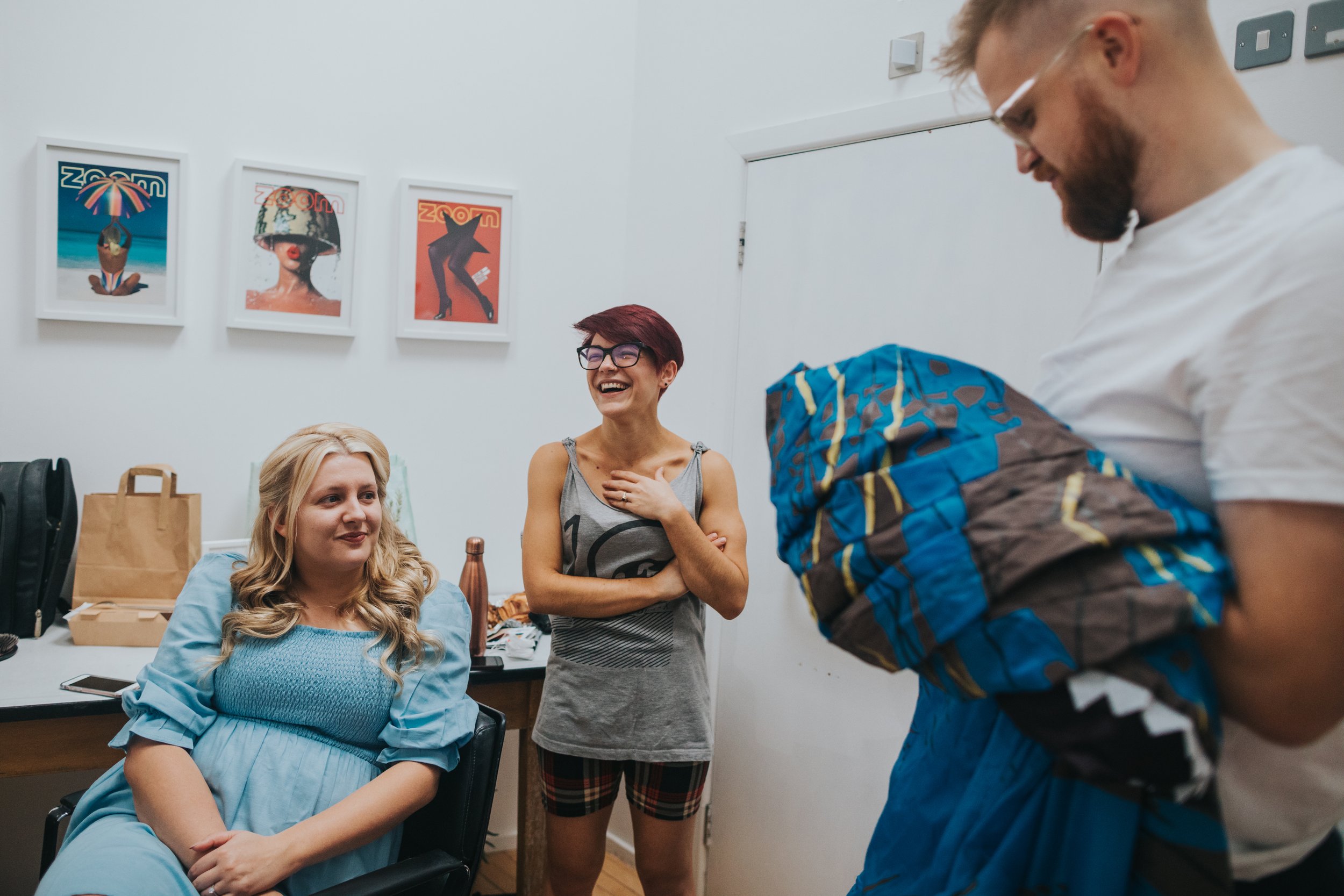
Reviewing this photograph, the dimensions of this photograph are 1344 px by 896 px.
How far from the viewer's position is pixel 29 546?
2412mm

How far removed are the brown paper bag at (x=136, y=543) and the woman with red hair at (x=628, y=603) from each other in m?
1.08

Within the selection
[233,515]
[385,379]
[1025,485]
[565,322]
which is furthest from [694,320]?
[1025,485]

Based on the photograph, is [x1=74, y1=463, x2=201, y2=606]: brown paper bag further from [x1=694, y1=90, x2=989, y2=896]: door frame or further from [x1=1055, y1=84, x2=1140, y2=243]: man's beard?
[x1=1055, y1=84, x2=1140, y2=243]: man's beard

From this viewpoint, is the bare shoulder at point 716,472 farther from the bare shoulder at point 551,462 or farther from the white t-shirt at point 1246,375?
the white t-shirt at point 1246,375

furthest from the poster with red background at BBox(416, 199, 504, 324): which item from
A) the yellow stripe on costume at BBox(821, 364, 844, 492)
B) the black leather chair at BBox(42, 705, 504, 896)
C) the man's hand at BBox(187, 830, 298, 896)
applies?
the yellow stripe on costume at BBox(821, 364, 844, 492)

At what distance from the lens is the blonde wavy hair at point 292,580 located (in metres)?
1.90

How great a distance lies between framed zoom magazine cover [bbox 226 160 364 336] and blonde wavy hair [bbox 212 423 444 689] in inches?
38.1

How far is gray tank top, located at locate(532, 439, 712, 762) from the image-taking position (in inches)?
83.1

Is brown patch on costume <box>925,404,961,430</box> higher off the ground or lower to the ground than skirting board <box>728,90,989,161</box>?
lower

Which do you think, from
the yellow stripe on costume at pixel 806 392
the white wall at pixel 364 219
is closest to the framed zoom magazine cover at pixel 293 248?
the white wall at pixel 364 219

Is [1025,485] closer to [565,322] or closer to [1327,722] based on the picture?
[1327,722]

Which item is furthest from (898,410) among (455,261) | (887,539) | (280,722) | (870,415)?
(455,261)

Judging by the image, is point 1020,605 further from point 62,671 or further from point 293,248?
point 293,248

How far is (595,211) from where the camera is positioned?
3275 millimetres
